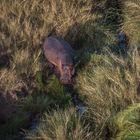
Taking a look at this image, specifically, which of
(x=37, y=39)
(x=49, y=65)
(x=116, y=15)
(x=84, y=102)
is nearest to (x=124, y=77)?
(x=84, y=102)

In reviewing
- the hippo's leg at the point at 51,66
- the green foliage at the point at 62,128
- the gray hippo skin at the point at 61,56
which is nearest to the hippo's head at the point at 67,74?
the gray hippo skin at the point at 61,56

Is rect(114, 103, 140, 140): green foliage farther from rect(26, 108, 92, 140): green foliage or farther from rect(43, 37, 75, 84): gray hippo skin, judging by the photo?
rect(43, 37, 75, 84): gray hippo skin

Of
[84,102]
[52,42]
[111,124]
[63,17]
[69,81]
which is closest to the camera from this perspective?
[111,124]

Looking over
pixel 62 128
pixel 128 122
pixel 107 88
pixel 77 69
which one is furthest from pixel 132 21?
pixel 62 128

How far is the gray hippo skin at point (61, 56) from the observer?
7439mm

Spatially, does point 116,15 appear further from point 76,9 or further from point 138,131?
point 138,131

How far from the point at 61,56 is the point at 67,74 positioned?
33 cm

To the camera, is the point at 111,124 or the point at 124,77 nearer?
the point at 111,124

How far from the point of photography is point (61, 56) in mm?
7621

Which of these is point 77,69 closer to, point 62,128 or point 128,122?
point 128,122

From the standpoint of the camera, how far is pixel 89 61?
7.82 meters

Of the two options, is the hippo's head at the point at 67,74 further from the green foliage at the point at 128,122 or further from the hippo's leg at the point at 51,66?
the green foliage at the point at 128,122

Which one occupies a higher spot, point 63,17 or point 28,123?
point 63,17

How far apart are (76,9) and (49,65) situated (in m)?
1.57
